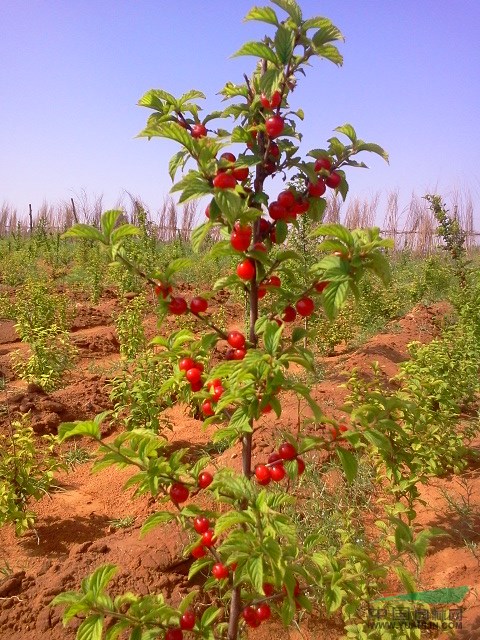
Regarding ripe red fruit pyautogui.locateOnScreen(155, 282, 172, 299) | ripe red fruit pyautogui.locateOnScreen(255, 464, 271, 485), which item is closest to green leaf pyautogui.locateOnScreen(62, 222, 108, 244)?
ripe red fruit pyautogui.locateOnScreen(155, 282, 172, 299)

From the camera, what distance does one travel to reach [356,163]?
5.72 feet

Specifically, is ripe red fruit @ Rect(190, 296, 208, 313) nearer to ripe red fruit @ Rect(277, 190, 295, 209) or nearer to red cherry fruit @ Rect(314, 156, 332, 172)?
ripe red fruit @ Rect(277, 190, 295, 209)

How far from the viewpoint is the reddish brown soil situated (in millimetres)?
2617

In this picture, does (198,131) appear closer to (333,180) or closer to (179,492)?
(333,180)

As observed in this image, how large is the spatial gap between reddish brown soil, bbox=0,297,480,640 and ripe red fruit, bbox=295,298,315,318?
1544mm

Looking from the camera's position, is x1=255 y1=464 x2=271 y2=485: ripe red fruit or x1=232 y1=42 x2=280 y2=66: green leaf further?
x1=255 y1=464 x2=271 y2=485: ripe red fruit

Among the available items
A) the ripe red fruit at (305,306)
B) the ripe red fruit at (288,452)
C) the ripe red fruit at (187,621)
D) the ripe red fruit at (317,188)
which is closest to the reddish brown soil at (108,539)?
the ripe red fruit at (187,621)

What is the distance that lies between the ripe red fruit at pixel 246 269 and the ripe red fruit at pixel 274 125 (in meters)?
0.42

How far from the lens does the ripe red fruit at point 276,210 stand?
1.66m

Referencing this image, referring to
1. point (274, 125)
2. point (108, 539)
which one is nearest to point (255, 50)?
point (274, 125)

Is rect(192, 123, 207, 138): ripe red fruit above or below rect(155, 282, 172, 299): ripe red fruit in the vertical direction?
above

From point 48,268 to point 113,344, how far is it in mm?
9287

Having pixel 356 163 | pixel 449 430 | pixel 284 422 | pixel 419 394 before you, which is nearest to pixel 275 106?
pixel 356 163

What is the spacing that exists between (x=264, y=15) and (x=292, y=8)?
89mm
